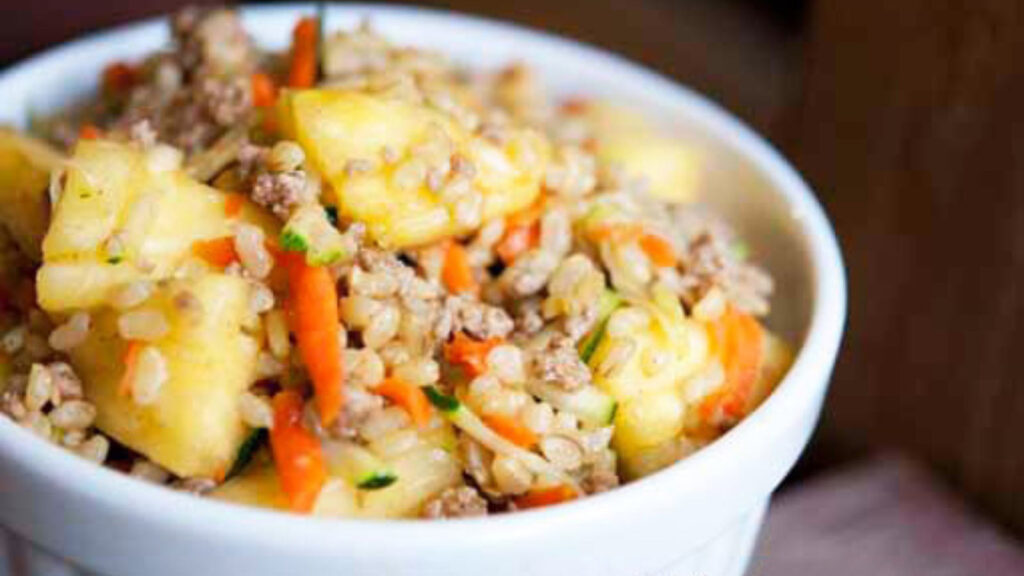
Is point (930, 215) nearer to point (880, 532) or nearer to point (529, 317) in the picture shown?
point (880, 532)

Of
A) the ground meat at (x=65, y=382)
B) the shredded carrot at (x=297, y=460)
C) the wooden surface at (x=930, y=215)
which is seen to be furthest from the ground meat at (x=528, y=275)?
the wooden surface at (x=930, y=215)

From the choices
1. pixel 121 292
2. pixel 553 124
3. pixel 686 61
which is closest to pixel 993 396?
pixel 553 124

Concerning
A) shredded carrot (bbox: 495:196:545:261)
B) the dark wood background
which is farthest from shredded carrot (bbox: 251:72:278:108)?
the dark wood background

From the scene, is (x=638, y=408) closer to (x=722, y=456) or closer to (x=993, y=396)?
(x=722, y=456)

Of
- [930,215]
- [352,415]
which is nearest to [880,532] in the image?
[930,215]

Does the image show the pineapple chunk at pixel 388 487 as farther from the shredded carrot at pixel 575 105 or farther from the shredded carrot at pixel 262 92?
the shredded carrot at pixel 575 105

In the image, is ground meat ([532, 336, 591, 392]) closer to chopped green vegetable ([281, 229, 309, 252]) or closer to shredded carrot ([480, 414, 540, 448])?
shredded carrot ([480, 414, 540, 448])
